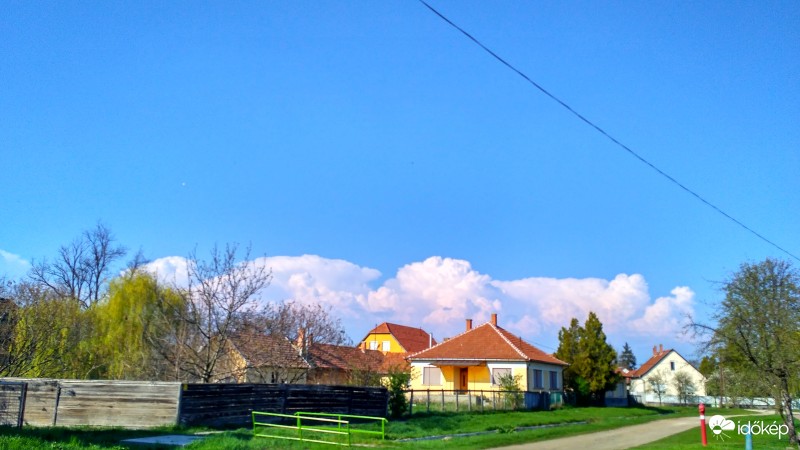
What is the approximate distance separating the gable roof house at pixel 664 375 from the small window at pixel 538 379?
37491 millimetres

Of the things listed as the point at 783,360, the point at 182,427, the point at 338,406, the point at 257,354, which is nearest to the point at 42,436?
the point at 182,427

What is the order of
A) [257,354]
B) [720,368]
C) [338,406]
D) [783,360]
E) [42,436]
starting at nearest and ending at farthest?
1. [42,436]
2. [783,360]
3. [720,368]
4. [338,406]
5. [257,354]

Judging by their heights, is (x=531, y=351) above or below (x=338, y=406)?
above

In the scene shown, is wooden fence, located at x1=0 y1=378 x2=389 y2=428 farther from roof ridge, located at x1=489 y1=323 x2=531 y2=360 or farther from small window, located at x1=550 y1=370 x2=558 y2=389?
small window, located at x1=550 y1=370 x2=558 y2=389

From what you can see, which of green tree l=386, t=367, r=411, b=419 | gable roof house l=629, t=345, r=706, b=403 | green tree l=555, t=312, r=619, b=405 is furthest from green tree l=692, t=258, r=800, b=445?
gable roof house l=629, t=345, r=706, b=403

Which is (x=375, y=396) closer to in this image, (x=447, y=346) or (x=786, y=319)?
(x=786, y=319)

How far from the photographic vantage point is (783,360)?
19016mm

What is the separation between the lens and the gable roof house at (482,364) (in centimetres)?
4409

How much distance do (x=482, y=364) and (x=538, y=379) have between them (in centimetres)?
428

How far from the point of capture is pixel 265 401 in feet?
75.4

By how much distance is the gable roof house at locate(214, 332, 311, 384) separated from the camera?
31.1 meters

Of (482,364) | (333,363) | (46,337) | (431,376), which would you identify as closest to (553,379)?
(482,364)

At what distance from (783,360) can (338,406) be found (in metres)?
15.1

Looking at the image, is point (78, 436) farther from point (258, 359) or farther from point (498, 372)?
point (498, 372)
